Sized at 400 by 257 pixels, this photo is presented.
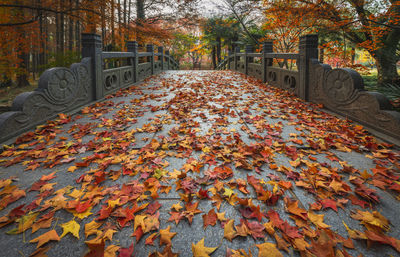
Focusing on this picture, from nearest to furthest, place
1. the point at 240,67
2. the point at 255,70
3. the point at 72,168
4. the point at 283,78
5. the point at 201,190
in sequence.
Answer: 1. the point at 201,190
2. the point at 72,168
3. the point at 283,78
4. the point at 255,70
5. the point at 240,67

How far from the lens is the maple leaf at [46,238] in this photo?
54.0 inches

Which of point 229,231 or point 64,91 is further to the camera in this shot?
point 64,91

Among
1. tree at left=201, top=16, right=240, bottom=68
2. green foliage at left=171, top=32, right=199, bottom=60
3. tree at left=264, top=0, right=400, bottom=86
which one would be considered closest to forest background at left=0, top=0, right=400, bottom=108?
tree at left=264, top=0, right=400, bottom=86

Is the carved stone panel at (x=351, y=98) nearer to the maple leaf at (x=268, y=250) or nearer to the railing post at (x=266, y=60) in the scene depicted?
the maple leaf at (x=268, y=250)

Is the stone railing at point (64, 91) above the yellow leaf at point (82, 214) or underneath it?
above

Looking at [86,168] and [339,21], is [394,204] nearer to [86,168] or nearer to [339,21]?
[86,168]

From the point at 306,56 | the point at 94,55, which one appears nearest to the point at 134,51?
the point at 94,55

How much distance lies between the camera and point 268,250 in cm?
132

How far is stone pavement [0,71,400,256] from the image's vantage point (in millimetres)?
1393

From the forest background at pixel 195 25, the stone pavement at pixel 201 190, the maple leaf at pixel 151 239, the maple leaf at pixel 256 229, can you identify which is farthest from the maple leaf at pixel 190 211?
the forest background at pixel 195 25

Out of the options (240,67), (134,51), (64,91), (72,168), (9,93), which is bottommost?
(72,168)

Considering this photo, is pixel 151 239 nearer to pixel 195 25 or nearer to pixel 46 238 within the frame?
pixel 46 238

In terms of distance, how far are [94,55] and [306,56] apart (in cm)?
503

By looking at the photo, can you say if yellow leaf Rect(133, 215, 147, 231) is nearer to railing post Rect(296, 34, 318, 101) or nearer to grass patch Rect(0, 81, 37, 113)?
railing post Rect(296, 34, 318, 101)
